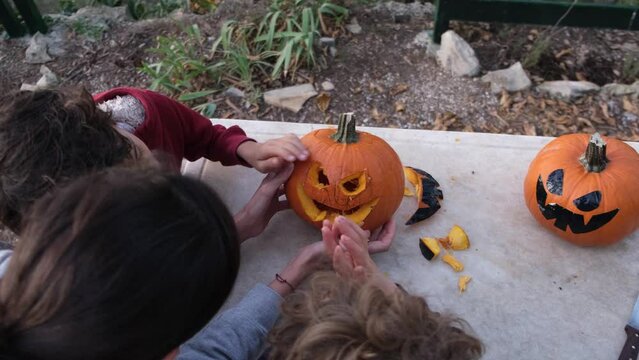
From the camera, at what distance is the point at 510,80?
2234 mm

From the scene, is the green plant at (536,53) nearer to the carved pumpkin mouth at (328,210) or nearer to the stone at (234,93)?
the stone at (234,93)

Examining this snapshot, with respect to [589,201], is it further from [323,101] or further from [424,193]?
[323,101]

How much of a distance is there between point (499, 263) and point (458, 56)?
125 cm

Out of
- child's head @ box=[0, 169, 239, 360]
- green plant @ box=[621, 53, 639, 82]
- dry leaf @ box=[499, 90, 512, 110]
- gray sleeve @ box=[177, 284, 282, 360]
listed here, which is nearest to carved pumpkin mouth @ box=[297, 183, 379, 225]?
gray sleeve @ box=[177, 284, 282, 360]

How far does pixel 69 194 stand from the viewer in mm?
668

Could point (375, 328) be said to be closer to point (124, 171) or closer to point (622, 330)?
point (124, 171)

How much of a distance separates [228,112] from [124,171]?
1592mm

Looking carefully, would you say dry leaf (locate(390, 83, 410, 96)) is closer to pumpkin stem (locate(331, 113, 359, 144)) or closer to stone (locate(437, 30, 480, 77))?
stone (locate(437, 30, 480, 77))

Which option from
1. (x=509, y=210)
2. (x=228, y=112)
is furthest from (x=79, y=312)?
(x=228, y=112)

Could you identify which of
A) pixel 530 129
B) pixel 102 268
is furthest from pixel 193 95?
pixel 102 268

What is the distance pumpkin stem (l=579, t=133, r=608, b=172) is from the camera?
1.22 metres

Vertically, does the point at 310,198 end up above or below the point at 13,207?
below

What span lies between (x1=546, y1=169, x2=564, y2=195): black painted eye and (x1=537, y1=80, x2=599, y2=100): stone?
1.09 m

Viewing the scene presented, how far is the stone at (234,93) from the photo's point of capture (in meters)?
2.32
